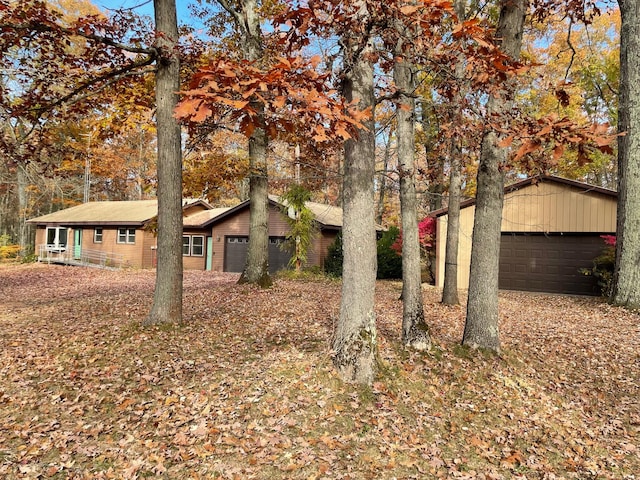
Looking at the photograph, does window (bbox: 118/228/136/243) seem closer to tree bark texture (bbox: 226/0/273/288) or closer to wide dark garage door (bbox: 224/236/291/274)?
wide dark garage door (bbox: 224/236/291/274)

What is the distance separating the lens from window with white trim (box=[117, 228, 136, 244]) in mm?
23844

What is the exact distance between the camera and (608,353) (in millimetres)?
6461

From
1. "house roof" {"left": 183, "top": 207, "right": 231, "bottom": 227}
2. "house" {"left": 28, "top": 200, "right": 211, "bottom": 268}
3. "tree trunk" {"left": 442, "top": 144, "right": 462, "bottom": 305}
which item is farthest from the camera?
"house" {"left": 28, "top": 200, "right": 211, "bottom": 268}

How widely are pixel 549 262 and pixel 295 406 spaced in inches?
529

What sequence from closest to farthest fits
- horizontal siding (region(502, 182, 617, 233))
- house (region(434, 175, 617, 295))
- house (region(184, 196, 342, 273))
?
horizontal siding (region(502, 182, 617, 233)) < house (region(434, 175, 617, 295)) < house (region(184, 196, 342, 273))

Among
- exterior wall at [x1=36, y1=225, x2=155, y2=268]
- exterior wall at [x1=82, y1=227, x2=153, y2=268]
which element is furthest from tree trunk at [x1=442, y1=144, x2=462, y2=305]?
exterior wall at [x1=82, y1=227, x2=153, y2=268]

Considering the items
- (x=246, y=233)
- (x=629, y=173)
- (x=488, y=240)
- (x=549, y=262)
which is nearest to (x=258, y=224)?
(x=488, y=240)

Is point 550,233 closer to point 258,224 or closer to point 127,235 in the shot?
point 258,224

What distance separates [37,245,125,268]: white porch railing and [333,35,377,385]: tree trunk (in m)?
21.8

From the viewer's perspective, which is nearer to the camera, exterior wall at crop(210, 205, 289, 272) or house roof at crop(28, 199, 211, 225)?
exterior wall at crop(210, 205, 289, 272)

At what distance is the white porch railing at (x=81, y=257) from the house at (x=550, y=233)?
62.1ft

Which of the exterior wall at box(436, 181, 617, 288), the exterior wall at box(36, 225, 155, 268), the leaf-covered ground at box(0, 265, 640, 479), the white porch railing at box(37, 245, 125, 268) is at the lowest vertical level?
the leaf-covered ground at box(0, 265, 640, 479)

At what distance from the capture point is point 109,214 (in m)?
25.2

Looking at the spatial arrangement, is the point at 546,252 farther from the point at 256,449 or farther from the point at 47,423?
the point at 47,423
